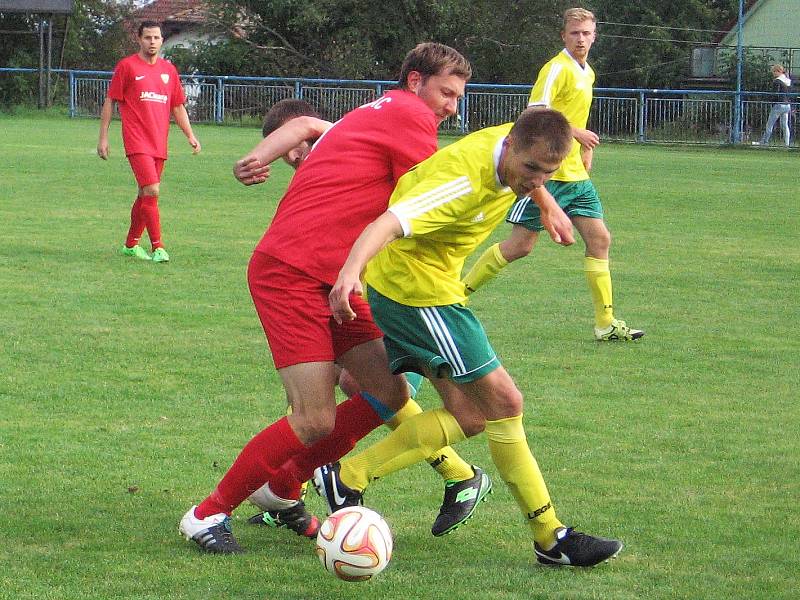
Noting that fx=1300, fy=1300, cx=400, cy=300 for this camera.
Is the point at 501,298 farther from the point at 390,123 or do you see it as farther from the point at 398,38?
the point at 398,38

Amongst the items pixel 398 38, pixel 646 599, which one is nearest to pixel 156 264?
pixel 646 599

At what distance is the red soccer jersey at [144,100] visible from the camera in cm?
1174

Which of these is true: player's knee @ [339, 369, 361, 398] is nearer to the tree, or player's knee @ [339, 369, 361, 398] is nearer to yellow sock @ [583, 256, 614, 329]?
yellow sock @ [583, 256, 614, 329]

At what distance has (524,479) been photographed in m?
4.37

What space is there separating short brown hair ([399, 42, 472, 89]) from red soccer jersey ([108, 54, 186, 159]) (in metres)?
7.46

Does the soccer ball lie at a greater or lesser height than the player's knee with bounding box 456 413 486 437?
lesser

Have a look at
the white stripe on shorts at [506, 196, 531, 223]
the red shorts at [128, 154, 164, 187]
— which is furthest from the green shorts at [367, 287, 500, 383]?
the red shorts at [128, 154, 164, 187]

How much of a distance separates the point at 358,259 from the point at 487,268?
5199 millimetres

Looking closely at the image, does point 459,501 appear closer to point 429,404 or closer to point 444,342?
point 444,342

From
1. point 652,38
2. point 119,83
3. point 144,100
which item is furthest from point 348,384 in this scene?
point 652,38

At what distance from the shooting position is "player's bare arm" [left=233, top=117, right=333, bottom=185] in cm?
473

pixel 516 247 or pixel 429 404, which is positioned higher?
pixel 516 247

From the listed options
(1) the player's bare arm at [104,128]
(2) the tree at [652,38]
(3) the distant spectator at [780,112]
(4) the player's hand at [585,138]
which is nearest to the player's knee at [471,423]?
(4) the player's hand at [585,138]

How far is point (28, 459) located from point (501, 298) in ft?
17.5
